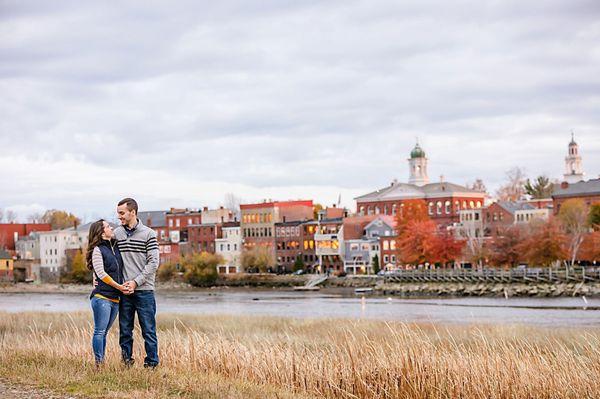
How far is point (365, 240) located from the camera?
127312 mm

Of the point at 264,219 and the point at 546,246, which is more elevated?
the point at 264,219

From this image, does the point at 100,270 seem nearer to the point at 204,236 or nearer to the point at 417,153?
the point at 204,236

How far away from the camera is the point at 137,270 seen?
1441cm

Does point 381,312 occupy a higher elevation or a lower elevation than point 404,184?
lower

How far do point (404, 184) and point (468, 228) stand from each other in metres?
27.1

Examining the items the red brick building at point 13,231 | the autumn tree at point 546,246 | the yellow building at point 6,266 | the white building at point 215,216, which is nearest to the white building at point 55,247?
the yellow building at point 6,266

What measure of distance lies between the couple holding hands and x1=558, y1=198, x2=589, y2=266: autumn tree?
85.8m

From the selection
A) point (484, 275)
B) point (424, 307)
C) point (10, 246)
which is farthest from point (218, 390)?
point (10, 246)

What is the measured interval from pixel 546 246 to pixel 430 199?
46.8 metres

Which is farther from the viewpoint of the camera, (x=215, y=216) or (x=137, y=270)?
(x=215, y=216)

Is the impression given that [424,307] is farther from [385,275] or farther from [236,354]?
[236,354]

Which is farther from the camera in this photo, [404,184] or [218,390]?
[404,184]

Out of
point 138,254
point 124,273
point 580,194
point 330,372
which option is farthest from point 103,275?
point 580,194

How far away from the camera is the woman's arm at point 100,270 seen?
14.2m
